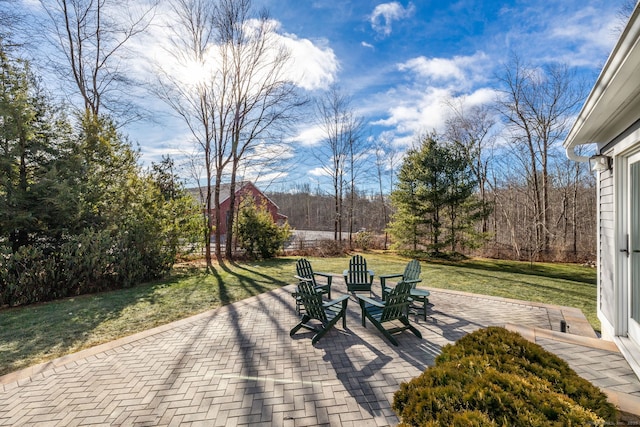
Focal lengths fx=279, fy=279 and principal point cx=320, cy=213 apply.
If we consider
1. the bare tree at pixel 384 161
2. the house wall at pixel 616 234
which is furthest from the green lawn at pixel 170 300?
the bare tree at pixel 384 161

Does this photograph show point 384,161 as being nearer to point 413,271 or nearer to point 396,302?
point 413,271

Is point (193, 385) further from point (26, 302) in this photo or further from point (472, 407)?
point (26, 302)

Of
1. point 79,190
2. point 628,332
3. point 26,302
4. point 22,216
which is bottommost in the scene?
point 26,302

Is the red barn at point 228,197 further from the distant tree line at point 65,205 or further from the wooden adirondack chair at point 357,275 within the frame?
the wooden adirondack chair at point 357,275

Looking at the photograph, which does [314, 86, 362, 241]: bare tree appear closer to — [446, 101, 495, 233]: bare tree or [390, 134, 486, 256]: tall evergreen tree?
[390, 134, 486, 256]: tall evergreen tree

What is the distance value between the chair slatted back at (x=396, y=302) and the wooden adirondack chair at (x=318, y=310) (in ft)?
2.15

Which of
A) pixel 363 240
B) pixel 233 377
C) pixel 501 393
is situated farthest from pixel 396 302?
pixel 363 240

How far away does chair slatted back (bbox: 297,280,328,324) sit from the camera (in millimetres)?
3920

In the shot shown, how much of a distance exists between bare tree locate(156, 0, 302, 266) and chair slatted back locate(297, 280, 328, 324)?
26.5 ft

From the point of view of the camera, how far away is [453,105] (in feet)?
54.0

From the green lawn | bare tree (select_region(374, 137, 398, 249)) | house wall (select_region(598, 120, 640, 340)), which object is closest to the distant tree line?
the green lawn

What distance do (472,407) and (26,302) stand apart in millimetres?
8300

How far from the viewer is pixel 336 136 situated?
60.5ft

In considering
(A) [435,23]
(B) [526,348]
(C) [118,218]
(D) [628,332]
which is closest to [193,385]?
(B) [526,348]
